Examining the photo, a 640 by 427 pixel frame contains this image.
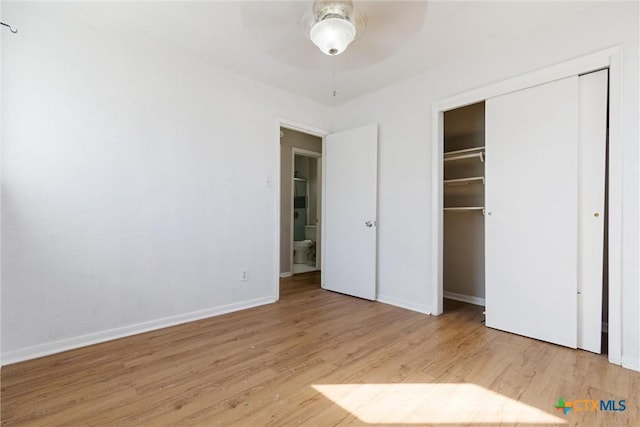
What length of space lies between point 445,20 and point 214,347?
3.04m

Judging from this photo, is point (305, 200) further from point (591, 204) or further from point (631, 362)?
point (631, 362)

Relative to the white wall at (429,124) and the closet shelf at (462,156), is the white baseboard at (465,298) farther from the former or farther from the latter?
the closet shelf at (462,156)

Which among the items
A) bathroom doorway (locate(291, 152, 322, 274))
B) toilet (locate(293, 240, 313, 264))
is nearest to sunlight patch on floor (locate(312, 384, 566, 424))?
toilet (locate(293, 240, 313, 264))

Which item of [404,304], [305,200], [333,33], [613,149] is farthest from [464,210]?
[305,200]

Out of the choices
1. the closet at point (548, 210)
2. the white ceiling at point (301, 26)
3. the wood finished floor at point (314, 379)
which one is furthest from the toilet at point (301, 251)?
the closet at point (548, 210)

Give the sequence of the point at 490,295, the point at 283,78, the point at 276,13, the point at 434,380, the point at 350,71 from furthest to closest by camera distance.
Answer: the point at 283,78, the point at 350,71, the point at 490,295, the point at 276,13, the point at 434,380

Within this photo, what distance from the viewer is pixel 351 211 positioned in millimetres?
3721

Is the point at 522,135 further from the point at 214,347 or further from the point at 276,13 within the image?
the point at 214,347

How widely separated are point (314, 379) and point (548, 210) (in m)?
2.16

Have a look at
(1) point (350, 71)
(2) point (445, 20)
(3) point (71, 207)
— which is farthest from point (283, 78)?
(3) point (71, 207)

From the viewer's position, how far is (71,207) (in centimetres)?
220

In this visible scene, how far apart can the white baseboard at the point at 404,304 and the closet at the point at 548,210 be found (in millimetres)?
588

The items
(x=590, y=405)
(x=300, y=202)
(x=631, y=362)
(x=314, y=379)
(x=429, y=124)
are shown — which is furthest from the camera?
(x=300, y=202)

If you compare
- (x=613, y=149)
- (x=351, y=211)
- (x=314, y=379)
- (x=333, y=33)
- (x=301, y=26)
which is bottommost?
(x=314, y=379)
